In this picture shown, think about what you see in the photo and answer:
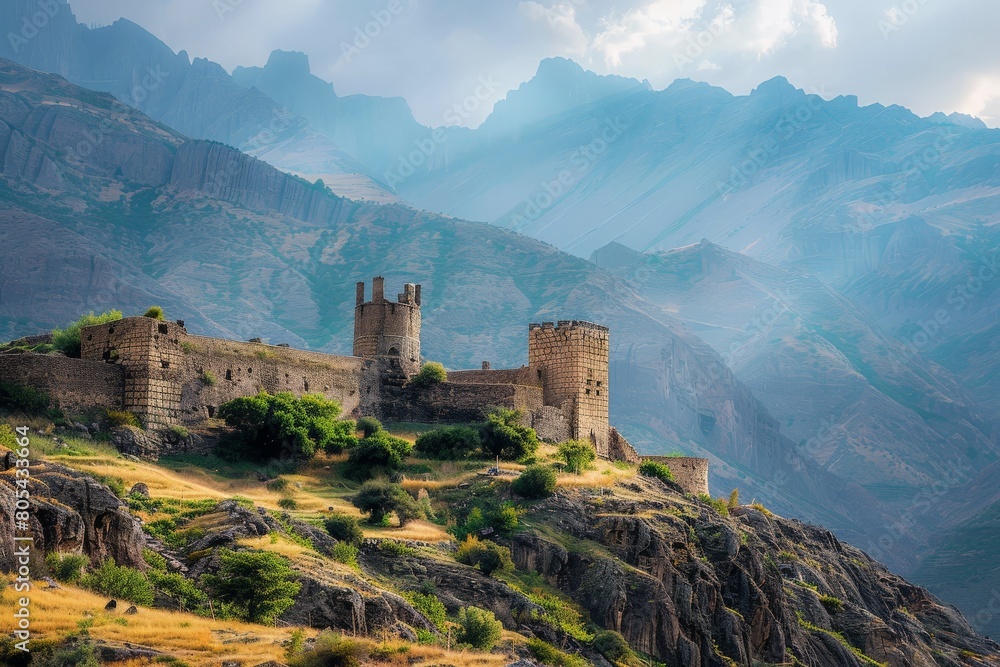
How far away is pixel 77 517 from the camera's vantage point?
40000 mm

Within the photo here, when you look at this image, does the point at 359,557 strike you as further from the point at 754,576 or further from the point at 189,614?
the point at 754,576

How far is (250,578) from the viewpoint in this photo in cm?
4006

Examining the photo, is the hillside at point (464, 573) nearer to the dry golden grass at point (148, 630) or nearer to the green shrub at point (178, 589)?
the dry golden grass at point (148, 630)

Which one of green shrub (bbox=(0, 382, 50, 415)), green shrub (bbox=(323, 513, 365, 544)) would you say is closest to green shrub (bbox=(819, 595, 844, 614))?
green shrub (bbox=(323, 513, 365, 544))

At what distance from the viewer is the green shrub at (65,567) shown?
37.7 m

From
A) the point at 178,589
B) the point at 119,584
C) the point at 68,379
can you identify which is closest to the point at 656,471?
the point at 68,379

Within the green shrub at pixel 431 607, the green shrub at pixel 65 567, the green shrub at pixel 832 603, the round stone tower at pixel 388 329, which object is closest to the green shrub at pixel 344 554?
the green shrub at pixel 431 607

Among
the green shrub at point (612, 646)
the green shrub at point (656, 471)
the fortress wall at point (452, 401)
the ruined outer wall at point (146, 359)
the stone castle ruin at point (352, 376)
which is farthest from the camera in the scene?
the green shrub at point (656, 471)

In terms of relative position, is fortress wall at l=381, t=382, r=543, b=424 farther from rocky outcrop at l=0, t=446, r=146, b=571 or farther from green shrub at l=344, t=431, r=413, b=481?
rocky outcrop at l=0, t=446, r=146, b=571

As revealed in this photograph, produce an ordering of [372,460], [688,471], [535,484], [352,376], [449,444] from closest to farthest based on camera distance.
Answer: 1. [535,484]
2. [372,460]
3. [449,444]
4. [352,376]
5. [688,471]

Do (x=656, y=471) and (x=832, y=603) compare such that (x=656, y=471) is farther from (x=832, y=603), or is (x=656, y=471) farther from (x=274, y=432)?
(x=274, y=432)

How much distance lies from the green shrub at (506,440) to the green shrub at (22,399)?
23472 mm

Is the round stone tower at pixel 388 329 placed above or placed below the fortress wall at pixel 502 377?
above

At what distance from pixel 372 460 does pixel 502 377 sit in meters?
17.6
